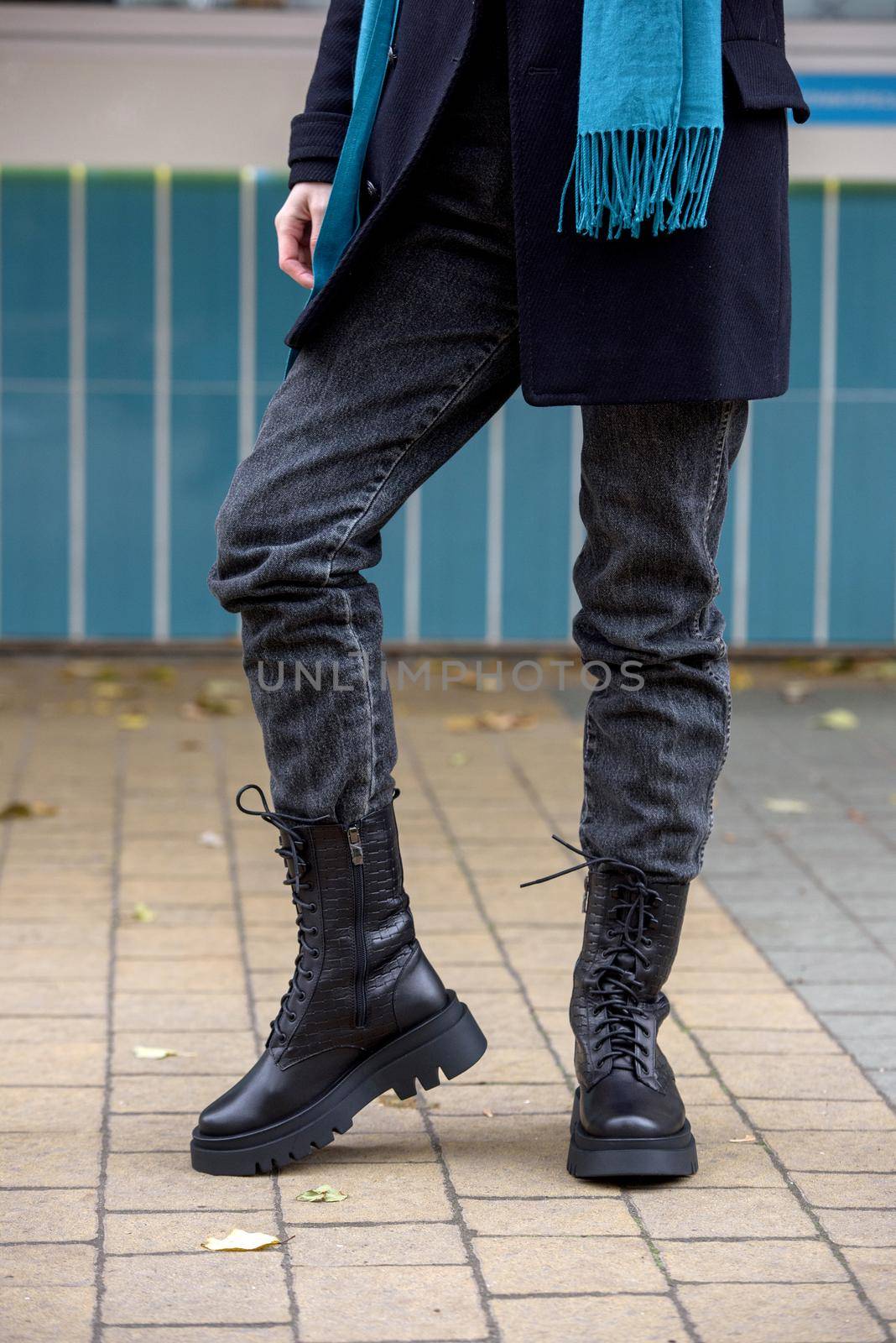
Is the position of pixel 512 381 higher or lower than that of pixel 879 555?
higher

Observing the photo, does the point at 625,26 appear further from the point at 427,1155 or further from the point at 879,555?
the point at 879,555

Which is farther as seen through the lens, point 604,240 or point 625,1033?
point 625,1033

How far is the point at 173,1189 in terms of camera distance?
7.49ft

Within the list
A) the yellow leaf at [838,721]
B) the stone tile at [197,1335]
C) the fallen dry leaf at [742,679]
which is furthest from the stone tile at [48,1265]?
the fallen dry leaf at [742,679]

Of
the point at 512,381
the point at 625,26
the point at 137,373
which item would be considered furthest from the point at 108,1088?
the point at 137,373

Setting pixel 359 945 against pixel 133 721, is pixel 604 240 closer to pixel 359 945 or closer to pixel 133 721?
pixel 359 945

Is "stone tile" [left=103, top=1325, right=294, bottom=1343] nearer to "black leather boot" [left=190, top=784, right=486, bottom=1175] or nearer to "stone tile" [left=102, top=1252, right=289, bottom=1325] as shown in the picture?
"stone tile" [left=102, top=1252, right=289, bottom=1325]

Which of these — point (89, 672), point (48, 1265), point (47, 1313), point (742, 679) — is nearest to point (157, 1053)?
point (48, 1265)

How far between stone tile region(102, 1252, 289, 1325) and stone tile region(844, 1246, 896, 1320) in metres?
0.64

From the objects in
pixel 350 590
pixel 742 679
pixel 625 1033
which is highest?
pixel 350 590

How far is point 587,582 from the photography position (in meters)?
2.35

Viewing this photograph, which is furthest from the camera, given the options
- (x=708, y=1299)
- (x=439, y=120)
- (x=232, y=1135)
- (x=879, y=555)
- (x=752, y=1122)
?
(x=879, y=555)

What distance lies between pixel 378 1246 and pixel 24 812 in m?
2.64

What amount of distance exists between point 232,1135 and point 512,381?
3.37 feet
